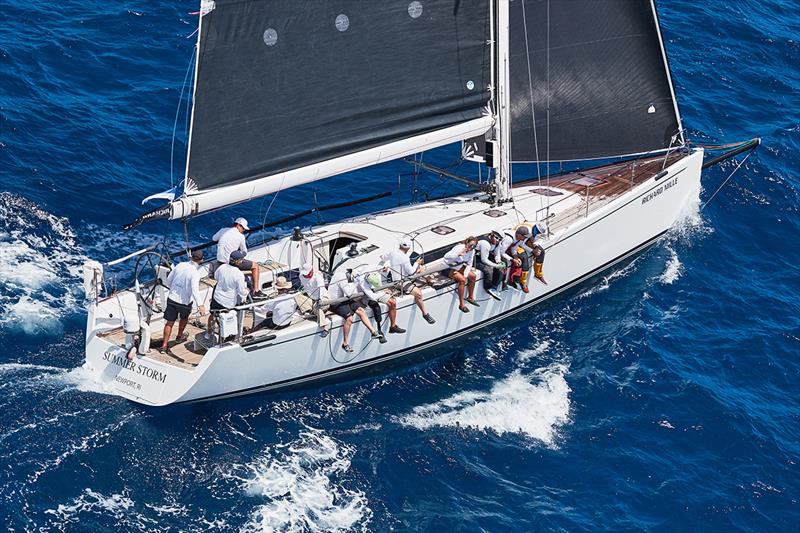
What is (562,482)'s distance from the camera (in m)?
24.8

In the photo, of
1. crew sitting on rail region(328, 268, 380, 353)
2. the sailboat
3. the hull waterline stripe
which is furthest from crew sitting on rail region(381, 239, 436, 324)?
the hull waterline stripe

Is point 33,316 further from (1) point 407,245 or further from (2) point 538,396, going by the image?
(2) point 538,396

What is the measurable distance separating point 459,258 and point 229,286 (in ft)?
18.4

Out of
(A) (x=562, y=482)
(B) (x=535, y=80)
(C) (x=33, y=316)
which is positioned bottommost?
(A) (x=562, y=482)

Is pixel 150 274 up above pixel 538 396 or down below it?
above

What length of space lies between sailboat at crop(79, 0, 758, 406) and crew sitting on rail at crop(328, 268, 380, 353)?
20 cm

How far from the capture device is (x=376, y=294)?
2677cm

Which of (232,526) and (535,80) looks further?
(535,80)

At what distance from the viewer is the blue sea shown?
2372 cm

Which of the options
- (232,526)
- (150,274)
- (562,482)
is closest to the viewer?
(232,526)

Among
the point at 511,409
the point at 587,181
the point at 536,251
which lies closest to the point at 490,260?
the point at 536,251

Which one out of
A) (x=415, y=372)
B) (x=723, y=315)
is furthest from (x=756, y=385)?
(x=415, y=372)

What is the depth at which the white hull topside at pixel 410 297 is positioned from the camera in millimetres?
25395

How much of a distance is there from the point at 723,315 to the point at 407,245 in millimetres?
8673
